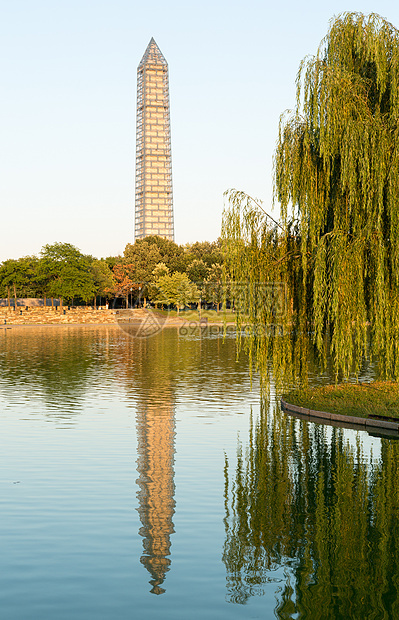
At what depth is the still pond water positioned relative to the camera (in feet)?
24.0

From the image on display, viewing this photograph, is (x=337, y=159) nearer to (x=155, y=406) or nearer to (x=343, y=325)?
(x=343, y=325)

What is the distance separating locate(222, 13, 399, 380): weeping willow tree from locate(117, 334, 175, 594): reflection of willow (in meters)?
3.99

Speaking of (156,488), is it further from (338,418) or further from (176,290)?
(176,290)

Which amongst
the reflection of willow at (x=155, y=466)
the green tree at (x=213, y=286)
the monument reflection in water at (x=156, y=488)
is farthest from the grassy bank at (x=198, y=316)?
the monument reflection in water at (x=156, y=488)

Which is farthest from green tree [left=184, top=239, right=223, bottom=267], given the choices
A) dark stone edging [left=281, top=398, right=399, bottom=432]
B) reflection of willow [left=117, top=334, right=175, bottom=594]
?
dark stone edging [left=281, top=398, right=399, bottom=432]

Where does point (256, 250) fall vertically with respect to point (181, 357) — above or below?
above

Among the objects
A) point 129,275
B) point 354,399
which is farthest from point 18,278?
point 354,399

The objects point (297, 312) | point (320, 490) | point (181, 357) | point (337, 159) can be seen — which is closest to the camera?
point (320, 490)

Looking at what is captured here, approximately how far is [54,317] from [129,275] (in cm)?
2366

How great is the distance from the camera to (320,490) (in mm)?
11750

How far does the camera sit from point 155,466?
44.5 feet

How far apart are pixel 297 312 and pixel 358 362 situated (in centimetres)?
283

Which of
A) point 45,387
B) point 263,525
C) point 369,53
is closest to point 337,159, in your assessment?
point 369,53

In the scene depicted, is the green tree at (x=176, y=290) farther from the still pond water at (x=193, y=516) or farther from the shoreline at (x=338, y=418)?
the shoreline at (x=338, y=418)
